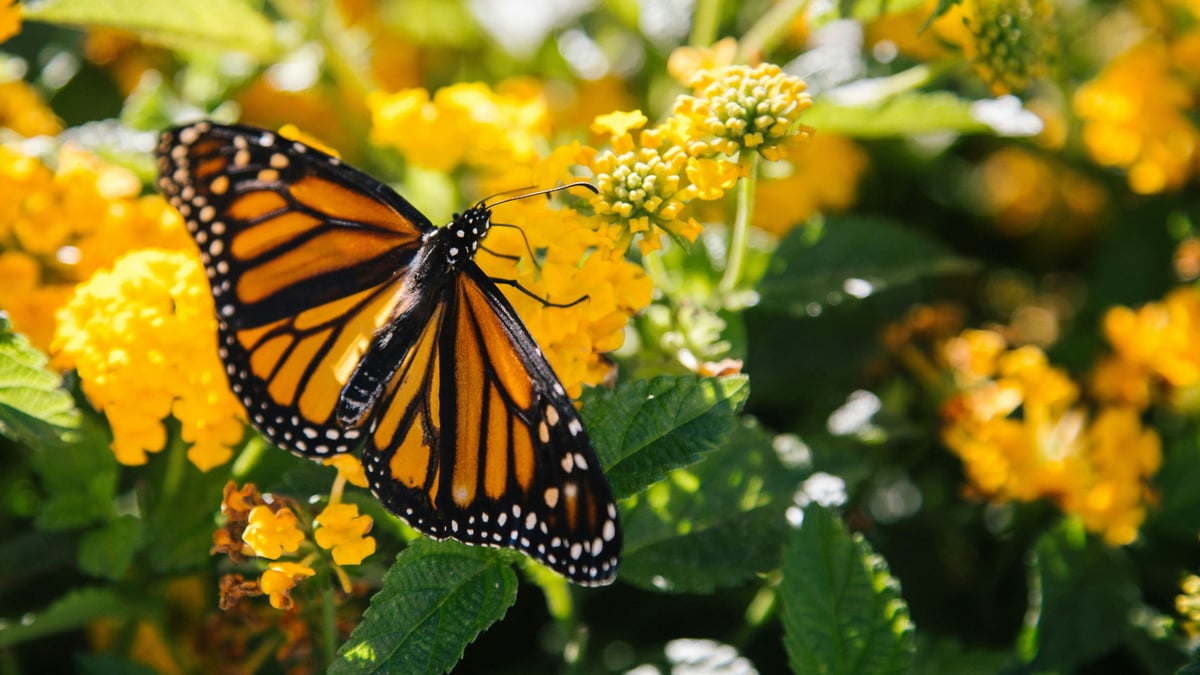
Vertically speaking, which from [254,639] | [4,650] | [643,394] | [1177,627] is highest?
→ [643,394]

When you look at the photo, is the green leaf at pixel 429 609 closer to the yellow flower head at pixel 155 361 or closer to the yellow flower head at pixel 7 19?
the yellow flower head at pixel 155 361

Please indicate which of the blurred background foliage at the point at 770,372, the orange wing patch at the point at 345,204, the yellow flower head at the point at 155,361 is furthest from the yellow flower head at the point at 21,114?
the orange wing patch at the point at 345,204

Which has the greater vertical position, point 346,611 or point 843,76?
point 843,76

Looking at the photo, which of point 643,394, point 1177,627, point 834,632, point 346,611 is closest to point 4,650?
point 346,611

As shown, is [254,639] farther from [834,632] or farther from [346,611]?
[834,632]

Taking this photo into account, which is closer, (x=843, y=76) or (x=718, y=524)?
(x=718, y=524)
